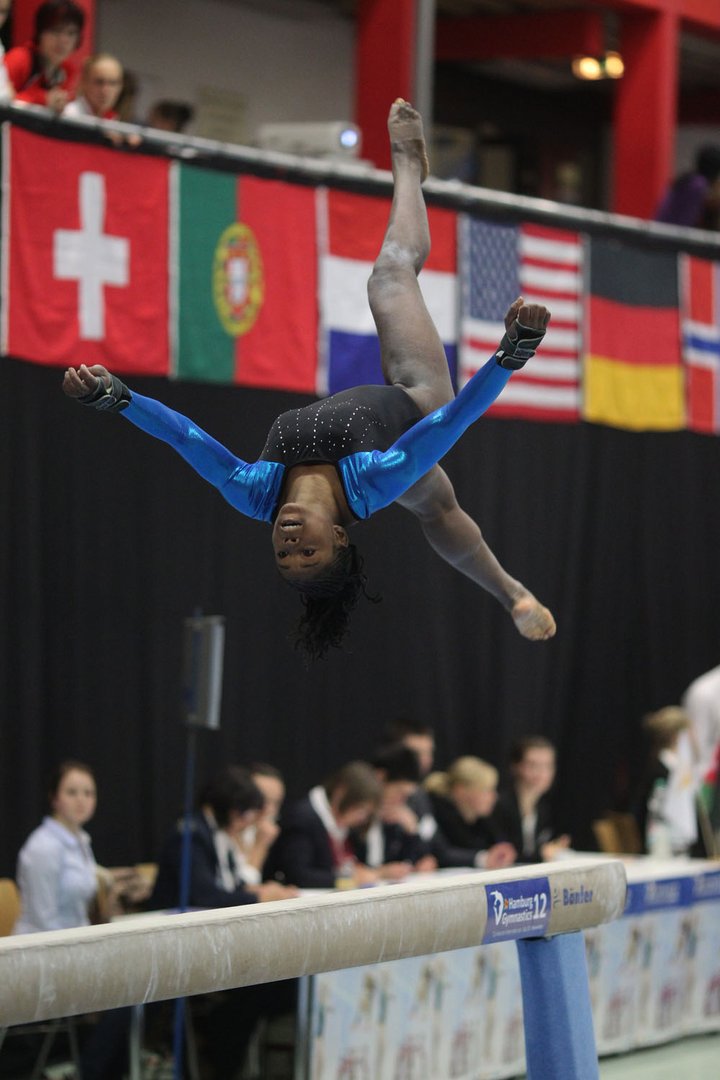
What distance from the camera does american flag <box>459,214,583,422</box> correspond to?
8.65 m

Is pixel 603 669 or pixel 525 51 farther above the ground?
pixel 525 51

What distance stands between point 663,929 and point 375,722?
1.96 meters

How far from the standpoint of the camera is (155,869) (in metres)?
7.14

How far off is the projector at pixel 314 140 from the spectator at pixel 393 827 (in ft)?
9.56

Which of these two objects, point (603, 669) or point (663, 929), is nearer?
point (663, 929)

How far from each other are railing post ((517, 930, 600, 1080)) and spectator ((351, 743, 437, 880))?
7.75ft

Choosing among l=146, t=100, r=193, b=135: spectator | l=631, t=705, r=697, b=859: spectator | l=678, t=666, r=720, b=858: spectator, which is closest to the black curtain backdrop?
l=678, t=666, r=720, b=858: spectator

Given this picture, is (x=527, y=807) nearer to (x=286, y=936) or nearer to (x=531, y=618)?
(x=531, y=618)

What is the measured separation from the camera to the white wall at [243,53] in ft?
32.6

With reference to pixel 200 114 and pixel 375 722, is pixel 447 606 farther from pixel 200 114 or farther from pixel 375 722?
pixel 200 114

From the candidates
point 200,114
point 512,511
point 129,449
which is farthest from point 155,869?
point 200,114

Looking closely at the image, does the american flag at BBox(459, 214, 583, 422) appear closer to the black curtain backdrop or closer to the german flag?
the german flag

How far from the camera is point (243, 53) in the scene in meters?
10.5

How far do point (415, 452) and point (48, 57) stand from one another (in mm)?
3619
